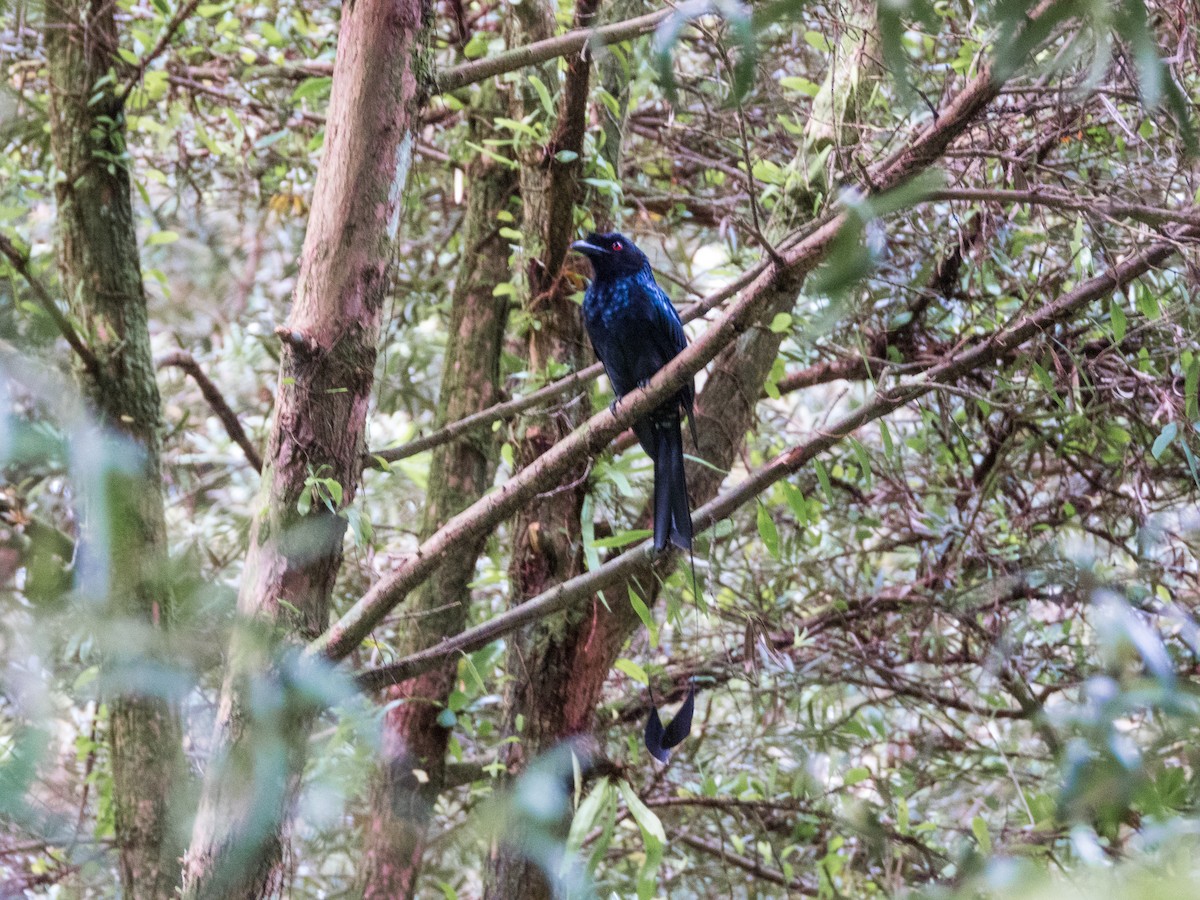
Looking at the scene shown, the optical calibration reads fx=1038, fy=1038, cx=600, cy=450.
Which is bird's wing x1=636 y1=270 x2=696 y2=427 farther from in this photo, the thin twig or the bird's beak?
the thin twig

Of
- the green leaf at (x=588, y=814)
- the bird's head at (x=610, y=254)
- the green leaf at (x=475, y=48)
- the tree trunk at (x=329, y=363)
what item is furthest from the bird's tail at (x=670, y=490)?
the green leaf at (x=475, y=48)

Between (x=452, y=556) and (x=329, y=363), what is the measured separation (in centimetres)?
135

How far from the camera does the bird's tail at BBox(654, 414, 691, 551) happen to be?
2.58 metres

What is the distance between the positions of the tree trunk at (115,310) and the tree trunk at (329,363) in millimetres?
847

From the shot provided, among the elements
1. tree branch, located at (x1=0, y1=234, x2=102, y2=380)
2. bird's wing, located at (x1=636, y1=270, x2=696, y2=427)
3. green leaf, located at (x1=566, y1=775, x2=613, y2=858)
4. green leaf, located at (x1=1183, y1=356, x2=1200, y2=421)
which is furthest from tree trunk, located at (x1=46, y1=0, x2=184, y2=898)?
green leaf, located at (x1=1183, y1=356, x2=1200, y2=421)

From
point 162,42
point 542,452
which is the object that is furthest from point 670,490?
point 162,42

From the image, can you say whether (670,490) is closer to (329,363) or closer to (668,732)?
(668,732)

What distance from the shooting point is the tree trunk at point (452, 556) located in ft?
10.6

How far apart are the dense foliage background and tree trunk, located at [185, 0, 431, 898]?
2.5 inches

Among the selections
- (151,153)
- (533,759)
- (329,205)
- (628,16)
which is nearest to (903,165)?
(329,205)

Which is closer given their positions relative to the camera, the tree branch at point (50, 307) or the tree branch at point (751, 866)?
the tree branch at point (50, 307)

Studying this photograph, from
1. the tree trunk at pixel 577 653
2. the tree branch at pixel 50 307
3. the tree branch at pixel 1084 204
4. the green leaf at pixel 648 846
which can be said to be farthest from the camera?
the tree trunk at pixel 577 653

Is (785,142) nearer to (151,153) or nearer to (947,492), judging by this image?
(947,492)

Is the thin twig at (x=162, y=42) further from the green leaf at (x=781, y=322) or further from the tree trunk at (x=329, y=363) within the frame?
the green leaf at (x=781, y=322)
